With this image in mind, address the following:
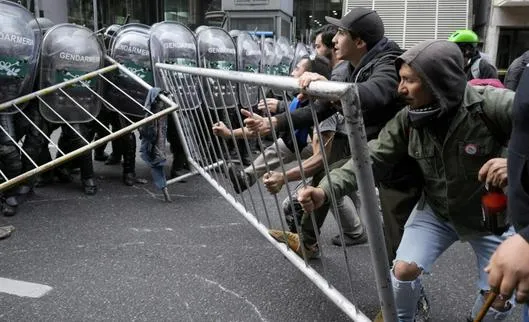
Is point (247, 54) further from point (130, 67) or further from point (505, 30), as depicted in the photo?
point (505, 30)

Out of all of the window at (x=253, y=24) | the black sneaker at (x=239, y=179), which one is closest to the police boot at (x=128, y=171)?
the black sneaker at (x=239, y=179)

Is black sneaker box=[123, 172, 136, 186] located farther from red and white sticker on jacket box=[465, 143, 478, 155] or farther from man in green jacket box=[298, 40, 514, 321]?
red and white sticker on jacket box=[465, 143, 478, 155]

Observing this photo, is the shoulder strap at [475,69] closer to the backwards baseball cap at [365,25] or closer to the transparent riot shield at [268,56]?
the backwards baseball cap at [365,25]

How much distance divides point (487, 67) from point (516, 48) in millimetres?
15215

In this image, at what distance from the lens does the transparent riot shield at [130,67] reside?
505 cm

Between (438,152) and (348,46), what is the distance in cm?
96

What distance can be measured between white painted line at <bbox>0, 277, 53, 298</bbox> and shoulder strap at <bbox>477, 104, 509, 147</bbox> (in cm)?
265

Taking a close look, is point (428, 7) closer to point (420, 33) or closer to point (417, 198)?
point (420, 33)

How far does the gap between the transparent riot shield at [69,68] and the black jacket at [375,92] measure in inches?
102

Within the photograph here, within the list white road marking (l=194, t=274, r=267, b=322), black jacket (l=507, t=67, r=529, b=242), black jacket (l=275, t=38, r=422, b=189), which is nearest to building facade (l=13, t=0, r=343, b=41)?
white road marking (l=194, t=274, r=267, b=322)

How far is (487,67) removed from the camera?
16.3ft

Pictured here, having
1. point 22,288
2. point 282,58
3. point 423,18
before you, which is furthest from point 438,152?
point 423,18

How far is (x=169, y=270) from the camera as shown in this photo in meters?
3.35

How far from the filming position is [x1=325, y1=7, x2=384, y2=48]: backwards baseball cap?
270 cm
